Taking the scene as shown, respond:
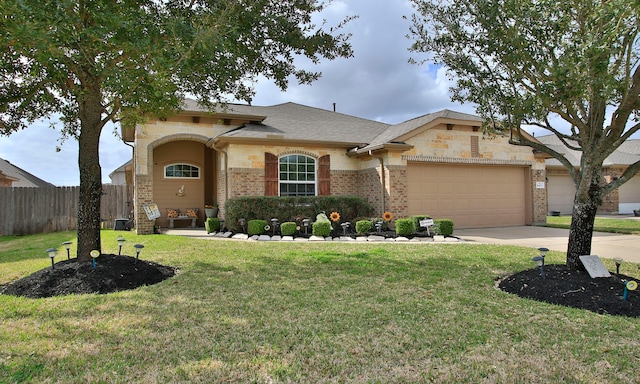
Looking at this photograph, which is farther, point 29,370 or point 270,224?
point 270,224

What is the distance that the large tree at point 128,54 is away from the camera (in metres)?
4.72

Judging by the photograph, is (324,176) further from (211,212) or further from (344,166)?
(211,212)

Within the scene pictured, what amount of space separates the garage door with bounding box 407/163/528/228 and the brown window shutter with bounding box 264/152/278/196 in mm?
4567

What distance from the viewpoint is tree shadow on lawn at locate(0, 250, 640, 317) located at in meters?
4.57

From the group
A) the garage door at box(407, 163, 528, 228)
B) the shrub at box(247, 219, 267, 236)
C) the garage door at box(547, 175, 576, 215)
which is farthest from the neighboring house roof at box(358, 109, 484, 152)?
the garage door at box(547, 175, 576, 215)

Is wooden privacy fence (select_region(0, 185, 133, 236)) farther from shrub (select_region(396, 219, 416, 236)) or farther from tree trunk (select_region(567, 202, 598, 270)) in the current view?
tree trunk (select_region(567, 202, 598, 270))

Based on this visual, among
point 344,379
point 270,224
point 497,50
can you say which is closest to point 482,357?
point 344,379

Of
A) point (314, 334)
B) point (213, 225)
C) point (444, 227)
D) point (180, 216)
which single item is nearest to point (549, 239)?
point (444, 227)

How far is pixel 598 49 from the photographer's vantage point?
4434 millimetres

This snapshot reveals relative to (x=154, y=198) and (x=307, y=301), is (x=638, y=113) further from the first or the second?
(x=154, y=198)

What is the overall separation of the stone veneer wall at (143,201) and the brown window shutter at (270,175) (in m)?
4.12

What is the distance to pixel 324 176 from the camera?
45.7 ft

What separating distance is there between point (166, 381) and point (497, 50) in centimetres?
598

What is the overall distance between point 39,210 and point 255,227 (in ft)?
30.3
